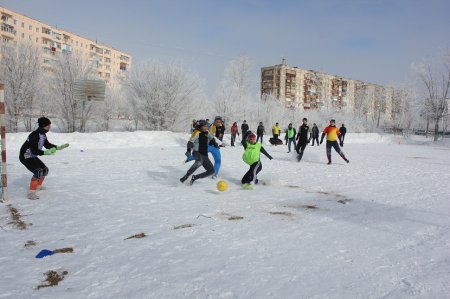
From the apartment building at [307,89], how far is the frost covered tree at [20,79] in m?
50.1

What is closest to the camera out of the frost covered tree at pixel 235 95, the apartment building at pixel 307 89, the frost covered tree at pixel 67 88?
the frost covered tree at pixel 67 88

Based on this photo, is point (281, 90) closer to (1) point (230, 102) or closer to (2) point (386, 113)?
(2) point (386, 113)

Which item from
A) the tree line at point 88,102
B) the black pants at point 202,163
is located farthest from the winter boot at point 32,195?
the tree line at point 88,102

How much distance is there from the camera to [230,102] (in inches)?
1732

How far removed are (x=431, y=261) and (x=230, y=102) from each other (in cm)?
4066

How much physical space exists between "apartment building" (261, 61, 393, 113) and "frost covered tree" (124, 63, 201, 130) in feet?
139

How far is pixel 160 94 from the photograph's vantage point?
29828 millimetres

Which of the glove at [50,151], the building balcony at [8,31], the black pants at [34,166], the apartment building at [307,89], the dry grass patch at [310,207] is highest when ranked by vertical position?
the building balcony at [8,31]

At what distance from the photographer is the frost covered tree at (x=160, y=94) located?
30.1 meters

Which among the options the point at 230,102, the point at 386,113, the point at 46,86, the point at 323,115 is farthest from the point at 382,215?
the point at 386,113

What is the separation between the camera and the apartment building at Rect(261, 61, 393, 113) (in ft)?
224

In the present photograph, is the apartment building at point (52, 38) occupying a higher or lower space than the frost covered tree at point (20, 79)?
higher

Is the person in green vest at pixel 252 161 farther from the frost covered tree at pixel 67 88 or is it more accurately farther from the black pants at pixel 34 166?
the frost covered tree at pixel 67 88

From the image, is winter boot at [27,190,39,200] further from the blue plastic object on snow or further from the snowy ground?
the blue plastic object on snow
